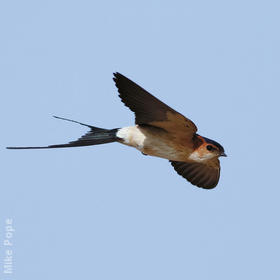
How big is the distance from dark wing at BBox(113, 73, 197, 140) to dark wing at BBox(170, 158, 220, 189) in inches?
48.6

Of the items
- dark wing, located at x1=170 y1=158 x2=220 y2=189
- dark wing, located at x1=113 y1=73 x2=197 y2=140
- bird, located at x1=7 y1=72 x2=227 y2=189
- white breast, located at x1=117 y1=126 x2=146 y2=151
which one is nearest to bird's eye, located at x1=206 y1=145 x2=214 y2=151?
bird, located at x1=7 y1=72 x2=227 y2=189

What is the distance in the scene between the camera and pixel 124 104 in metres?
5.79

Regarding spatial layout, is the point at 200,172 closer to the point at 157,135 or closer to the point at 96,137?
the point at 157,135

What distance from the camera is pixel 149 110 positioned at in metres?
5.97

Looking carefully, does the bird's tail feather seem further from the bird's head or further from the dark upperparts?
the dark upperparts

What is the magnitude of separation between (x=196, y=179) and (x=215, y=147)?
1.06 metres

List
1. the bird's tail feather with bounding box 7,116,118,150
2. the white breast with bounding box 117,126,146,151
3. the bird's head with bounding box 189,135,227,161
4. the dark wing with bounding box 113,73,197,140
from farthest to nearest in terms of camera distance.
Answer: the bird's head with bounding box 189,135,227,161, the white breast with bounding box 117,126,146,151, the bird's tail feather with bounding box 7,116,118,150, the dark wing with bounding box 113,73,197,140

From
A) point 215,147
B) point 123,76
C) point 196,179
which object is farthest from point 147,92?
point 196,179

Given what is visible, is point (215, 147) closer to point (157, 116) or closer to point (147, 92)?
point (157, 116)

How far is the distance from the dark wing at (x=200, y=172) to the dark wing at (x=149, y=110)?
1.23 meters

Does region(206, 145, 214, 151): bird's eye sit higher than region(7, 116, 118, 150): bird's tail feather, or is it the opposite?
region(7, 116, 118, 150): bird's tail feather

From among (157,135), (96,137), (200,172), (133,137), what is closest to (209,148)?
(157,135)

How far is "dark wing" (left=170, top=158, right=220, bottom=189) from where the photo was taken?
7414 millimetres

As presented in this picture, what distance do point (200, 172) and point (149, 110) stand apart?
1832 millimetres
